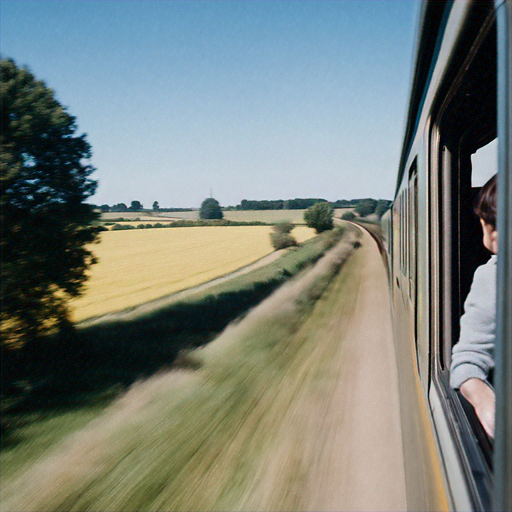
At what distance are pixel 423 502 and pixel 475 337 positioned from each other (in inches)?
31.8

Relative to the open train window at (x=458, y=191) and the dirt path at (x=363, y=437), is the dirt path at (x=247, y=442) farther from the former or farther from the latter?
the open train window at (x=458, y=191)

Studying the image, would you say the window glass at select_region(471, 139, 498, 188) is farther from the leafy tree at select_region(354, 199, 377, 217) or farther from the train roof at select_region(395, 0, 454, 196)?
the leafy tree at select_region(354, 199, 377, 217)

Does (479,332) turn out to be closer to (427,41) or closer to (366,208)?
(427,41)

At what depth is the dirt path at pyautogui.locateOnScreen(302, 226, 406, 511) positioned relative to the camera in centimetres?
363

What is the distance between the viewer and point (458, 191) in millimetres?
1684

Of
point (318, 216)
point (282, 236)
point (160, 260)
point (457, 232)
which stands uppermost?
point (457, 232)

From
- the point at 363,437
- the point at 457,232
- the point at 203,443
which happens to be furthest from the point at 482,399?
the point at 203,443

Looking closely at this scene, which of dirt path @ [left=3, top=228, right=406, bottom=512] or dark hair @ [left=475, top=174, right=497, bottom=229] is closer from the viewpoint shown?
dark hair @ [left=475, top=174, right=497, bottom=229]

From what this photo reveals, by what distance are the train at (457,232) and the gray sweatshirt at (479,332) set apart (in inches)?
6.4

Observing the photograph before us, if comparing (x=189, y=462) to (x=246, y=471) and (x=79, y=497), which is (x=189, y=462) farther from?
(x=79, y=497)

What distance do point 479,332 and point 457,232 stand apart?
592 mm

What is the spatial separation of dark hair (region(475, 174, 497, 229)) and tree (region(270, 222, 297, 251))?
88.1 ft

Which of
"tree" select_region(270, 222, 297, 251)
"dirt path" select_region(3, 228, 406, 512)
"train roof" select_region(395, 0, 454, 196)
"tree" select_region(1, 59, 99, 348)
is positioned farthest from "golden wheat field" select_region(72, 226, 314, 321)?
"train roof" select_region(395, 0, 454, 196)

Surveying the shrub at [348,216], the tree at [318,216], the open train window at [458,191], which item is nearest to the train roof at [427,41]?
the open train window at [458,191]
